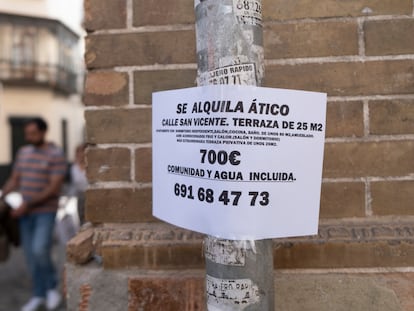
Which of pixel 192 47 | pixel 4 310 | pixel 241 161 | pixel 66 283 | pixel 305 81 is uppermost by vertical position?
pixel 192 47

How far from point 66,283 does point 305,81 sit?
3.77 ft

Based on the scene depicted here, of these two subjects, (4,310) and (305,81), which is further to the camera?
(4,310)

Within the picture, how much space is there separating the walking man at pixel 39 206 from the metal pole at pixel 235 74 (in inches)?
137

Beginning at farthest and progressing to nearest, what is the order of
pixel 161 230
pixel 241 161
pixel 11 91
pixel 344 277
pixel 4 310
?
pixel 11 91 < pixel 4 310 < pixel 161 230 < pixel 344 277 < pixel 241 161

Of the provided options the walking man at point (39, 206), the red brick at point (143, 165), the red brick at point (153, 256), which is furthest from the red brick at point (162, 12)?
the walking man at point (39, 206)

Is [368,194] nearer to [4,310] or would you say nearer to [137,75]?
[137,75]

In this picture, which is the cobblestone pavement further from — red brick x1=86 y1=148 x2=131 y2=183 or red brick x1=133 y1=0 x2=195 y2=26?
red brick x1=133 y1=0 x2=195 y2=26

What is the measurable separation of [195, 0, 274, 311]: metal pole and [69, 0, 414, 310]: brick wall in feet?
1.71

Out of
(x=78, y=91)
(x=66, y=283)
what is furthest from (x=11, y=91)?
(x=66, y=283)

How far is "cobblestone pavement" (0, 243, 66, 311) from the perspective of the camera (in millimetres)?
4335

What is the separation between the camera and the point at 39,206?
4234 mm

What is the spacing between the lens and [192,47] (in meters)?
1.62

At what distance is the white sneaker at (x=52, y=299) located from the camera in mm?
4164

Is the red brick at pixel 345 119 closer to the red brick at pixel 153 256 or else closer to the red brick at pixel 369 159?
the red brick at pixel 369 159
